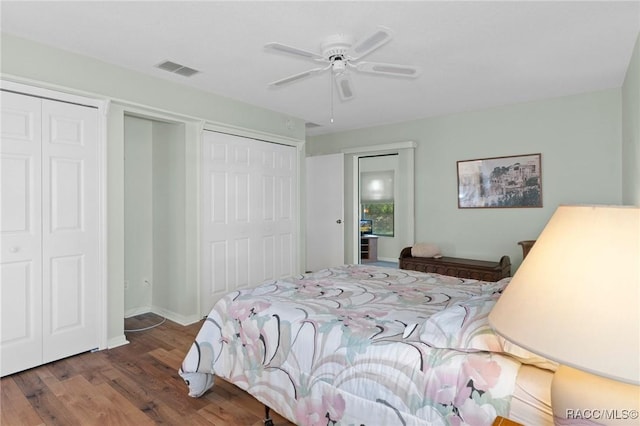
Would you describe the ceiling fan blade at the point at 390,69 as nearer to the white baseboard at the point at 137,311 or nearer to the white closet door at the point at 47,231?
the white closet door at the point at 47,231

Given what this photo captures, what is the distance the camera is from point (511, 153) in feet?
13.9

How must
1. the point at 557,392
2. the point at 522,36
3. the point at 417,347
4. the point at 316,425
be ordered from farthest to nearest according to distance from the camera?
the point at 522,36, the point at 316,425, the point at 417,347, the point at 557,392

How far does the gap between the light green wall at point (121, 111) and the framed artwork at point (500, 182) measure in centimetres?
265

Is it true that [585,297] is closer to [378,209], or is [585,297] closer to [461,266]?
[461,266]

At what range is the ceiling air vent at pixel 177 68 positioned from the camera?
3.05 metres

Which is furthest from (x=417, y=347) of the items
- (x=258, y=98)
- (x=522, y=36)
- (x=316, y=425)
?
(x=258, y=98)

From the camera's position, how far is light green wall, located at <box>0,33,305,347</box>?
8.71 feet

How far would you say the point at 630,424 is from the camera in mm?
724

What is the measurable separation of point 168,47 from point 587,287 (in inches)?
118

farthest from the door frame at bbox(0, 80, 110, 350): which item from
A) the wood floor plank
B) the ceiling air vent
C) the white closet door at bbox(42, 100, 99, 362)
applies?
the wood floor plank

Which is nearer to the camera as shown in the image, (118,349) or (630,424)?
(630,424)

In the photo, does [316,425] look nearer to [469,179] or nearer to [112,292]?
[112,292]

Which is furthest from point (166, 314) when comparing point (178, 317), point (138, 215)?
point (138, 215)

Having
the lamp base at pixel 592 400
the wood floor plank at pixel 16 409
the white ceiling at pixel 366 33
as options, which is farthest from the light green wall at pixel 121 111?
the lamp base at pixel 592 400
